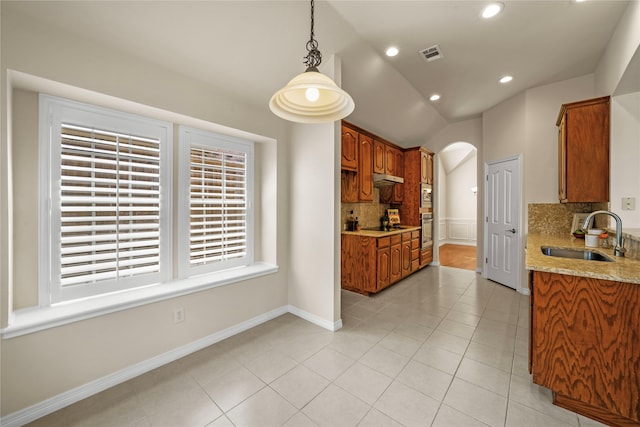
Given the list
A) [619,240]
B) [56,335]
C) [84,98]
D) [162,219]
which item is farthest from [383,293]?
[84,98]

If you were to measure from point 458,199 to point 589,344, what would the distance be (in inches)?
314

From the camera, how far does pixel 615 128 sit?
2.41 metres

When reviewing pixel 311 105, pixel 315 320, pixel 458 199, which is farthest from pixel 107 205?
pixel 458 199

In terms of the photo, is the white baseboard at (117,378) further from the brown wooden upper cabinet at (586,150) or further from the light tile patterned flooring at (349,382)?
the brown wooden upper cabinet at (586,150)

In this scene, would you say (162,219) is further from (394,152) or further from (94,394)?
(394,152)

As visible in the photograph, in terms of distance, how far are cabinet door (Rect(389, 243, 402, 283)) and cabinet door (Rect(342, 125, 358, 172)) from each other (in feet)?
4.72

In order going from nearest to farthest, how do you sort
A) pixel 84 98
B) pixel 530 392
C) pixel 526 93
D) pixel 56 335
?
pixel 56 335
pixel 530 392
pixel 84 98
pixel 526 93

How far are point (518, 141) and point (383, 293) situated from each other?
123 inches

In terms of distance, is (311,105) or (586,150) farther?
(586,150)

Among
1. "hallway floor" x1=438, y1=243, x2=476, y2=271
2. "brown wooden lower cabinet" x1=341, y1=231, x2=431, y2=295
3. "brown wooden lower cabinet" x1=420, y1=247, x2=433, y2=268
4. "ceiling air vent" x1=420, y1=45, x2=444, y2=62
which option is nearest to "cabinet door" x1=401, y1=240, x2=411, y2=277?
"brown wooden lower cabinet" x1=341, y1=231, x2=431, y2=295

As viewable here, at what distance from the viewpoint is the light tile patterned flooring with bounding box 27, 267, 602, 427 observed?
150 cm

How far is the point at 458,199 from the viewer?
8617 millimetres

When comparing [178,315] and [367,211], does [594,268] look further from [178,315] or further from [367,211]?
[367,211]

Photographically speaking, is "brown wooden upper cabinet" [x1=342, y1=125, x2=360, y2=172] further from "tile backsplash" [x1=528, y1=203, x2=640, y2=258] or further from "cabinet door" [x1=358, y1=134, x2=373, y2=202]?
"tile backsplash" [x1=528, y1=203, x2=640, y2=258]
